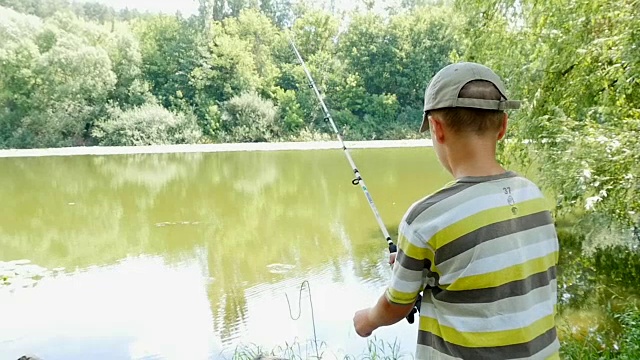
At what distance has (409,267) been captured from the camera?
0.91 metres

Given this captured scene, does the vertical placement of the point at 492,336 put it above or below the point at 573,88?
below

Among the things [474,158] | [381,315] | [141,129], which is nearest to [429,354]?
[381,315]

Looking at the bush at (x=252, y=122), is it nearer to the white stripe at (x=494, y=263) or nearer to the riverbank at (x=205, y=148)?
the riverbank at (x=205, y=148)

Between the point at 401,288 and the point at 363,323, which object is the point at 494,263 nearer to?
the point at 401,288

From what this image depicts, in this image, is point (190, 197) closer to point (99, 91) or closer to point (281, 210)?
point (281, 210)

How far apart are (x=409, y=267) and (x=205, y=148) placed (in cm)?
2233

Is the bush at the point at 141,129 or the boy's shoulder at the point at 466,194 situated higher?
the boy's shoulder at the point at 466,194

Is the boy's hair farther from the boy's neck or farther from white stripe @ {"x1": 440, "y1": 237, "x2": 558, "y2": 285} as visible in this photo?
white stripe @ {"x1": 440, "y1": 237, "x2": 558, "y2": 285}

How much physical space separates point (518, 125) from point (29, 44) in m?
23.8

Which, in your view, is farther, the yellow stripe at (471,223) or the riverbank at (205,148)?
the riverbank at (205,148)

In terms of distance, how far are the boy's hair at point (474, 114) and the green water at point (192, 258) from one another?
343 centimetres

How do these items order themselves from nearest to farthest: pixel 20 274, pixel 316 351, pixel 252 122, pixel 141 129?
1. pixel 316 351
2. pixel 20 274
3. pixel 141 129
4. pixel 252 122

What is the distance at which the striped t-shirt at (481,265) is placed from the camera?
34.6 inches

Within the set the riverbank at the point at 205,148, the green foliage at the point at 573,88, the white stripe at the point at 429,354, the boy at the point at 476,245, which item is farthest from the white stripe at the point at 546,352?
the riverbank at the point at 205,148
